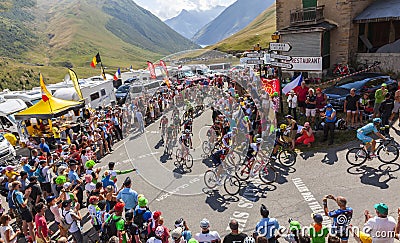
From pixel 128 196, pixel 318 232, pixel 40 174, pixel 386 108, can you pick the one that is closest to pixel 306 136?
pixel 386 108

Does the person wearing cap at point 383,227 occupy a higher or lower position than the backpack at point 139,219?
higher

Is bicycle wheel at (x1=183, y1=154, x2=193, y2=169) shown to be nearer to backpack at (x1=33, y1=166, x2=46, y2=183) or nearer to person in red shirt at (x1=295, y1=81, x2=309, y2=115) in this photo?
backpack at (x1=33, y1=166, x2=46, y2=183)

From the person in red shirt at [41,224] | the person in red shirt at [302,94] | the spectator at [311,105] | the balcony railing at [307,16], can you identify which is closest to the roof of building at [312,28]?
the balcony railing at [307,16]

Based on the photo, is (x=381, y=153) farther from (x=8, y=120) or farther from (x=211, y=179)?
(x=8, y=120)

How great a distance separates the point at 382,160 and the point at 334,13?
580 inches

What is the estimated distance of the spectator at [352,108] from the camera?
1252 cm

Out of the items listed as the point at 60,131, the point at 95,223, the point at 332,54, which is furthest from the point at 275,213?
the point at 332,54

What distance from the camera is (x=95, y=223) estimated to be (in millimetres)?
7293

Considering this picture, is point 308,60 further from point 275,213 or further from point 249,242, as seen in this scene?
point 249,242

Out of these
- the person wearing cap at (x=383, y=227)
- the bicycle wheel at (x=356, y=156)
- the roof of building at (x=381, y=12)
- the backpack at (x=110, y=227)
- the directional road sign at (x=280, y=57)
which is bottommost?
the bicycle wheel at (x=356, y=156)

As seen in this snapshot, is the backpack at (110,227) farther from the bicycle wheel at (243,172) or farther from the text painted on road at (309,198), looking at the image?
the text painted on road at (309,198)

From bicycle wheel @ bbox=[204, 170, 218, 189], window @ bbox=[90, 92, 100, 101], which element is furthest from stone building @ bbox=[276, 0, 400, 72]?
window @ bbox=[90, 92, 100, 101]

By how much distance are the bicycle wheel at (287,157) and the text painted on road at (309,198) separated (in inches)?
44.8

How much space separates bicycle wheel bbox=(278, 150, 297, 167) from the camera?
11.1 metres
